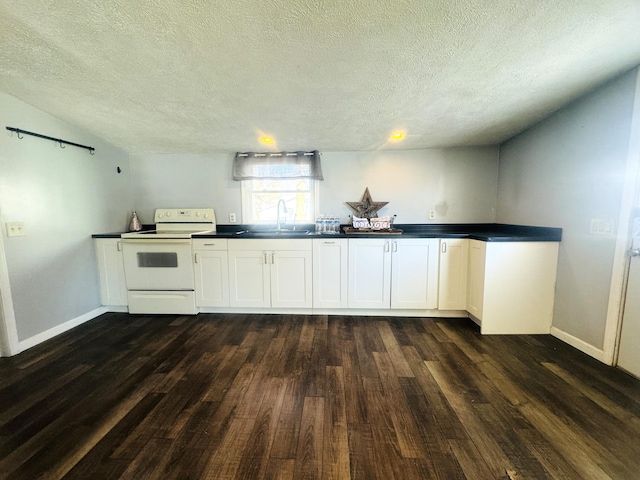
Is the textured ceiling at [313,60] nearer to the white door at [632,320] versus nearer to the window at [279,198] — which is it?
the window at [279,198]

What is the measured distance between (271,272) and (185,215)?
1464 mm

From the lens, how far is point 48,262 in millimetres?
2359

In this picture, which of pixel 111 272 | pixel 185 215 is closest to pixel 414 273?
pixel 185 215

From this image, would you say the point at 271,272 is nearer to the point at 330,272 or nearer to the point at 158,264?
the point at 330,272

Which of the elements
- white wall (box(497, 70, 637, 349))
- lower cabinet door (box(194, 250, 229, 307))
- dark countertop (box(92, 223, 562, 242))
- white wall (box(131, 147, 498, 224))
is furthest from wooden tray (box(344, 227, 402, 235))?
lower cabinet door (box(194, 250, 229, 307))

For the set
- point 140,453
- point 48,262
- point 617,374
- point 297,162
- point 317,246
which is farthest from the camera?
point 297,162

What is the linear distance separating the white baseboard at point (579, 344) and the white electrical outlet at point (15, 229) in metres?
4.67

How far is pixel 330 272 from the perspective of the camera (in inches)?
108

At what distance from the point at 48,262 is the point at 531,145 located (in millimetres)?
4745

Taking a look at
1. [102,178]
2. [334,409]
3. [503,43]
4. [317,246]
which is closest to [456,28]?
[503,43]

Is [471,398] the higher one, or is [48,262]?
[48,262]

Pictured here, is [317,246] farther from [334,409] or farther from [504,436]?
[504,436]

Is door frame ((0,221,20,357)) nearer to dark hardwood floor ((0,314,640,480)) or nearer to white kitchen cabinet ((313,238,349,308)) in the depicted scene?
dark hardwood floor ((0,314,640,480))

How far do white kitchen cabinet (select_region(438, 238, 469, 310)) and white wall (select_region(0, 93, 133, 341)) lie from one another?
3.75 m
